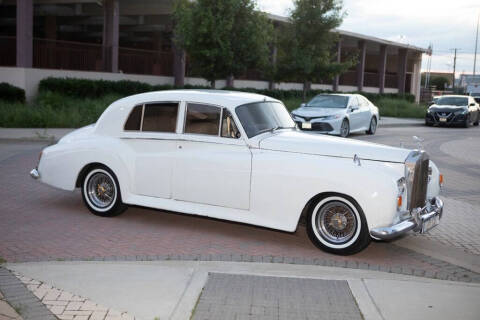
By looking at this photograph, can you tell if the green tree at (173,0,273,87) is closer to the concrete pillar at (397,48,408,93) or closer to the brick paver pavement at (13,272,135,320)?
the brick paver pavement at (13,272,135,320)

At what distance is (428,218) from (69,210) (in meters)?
4.87

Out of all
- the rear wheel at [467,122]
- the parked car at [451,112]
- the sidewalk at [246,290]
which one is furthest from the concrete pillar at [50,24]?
the sidewalk at [246,290]

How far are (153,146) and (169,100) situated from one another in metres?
0.62

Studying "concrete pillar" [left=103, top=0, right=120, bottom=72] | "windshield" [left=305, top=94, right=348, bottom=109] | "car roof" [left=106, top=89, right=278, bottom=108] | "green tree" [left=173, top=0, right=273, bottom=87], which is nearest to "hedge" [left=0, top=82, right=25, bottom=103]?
"concrete pillar" [left=103, top=0, right=120, bottom=72]

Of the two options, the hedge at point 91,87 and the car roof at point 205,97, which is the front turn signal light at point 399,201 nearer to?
the car roof at point 205,97

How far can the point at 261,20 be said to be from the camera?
2459 centimetres

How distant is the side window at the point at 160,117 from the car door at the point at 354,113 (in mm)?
12715

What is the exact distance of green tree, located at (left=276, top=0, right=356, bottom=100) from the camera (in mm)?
29688

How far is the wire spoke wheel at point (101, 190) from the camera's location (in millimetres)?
7824

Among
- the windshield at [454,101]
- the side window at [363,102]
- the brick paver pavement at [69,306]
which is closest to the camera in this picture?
the brick paver pavement at [69,306]

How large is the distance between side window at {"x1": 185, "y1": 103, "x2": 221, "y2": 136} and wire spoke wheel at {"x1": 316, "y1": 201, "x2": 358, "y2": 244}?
1649 mm

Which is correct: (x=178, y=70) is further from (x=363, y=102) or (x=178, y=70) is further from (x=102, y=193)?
(x=102, y=193)

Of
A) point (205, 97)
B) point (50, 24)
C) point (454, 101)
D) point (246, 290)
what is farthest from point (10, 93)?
point (454, 101)

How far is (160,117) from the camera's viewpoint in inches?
294
